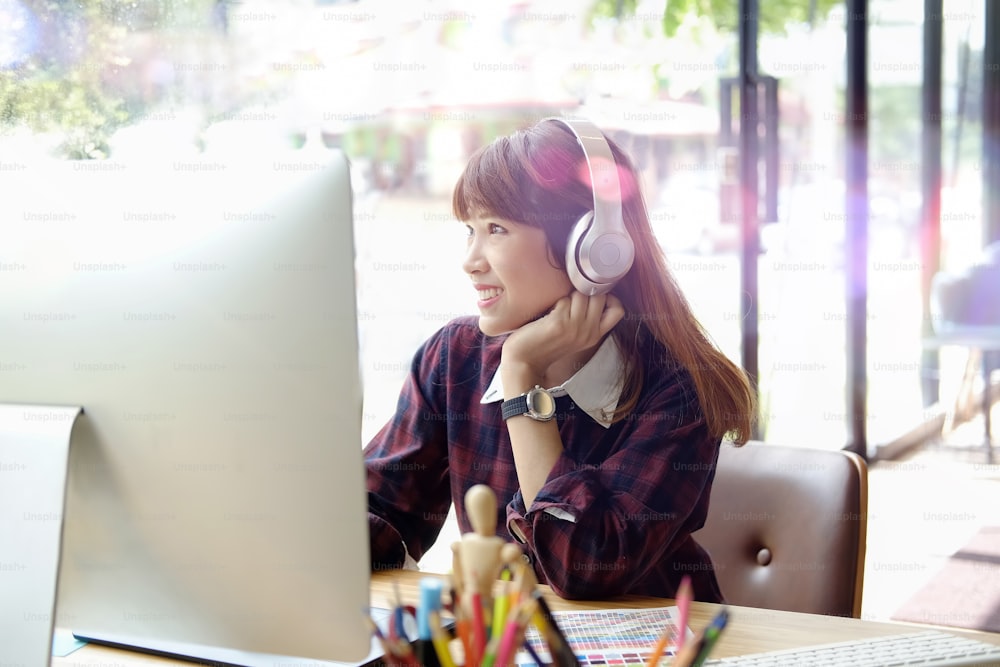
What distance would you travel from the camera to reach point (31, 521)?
797mm

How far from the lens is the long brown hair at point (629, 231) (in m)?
1.35

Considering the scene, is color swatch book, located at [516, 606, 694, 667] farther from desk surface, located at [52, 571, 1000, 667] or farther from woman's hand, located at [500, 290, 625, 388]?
woman's hand, located at [500, 290, 625, 388]

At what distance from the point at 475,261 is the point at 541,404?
209mm

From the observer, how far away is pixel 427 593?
22.2 inches

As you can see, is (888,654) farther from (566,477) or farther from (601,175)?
(601,175)

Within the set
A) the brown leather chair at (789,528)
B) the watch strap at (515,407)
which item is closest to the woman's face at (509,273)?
the watch strap at (515,407)

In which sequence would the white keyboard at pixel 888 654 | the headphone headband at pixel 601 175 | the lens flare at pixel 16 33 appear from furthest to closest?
the lens flare at pixel 16 33 < the headphone headband at pixel 601 175 < the white keyboard at pixel 888 654

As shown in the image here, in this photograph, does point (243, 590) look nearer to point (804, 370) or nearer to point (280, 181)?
point (280, 181)

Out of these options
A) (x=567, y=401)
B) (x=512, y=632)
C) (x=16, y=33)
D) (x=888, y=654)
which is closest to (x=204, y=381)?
(x=512, y=632)

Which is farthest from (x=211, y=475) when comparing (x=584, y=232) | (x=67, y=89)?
(x=67, y=89)

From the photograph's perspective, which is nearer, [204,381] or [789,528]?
[204,381]

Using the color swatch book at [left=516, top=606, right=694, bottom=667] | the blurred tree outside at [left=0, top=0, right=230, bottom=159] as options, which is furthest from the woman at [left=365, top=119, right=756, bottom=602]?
the blurred tree outside at [left=0, top=0, right=230, bottom=159]

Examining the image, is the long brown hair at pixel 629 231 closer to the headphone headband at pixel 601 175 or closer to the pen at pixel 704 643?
the headphone headband at pixel 601 175

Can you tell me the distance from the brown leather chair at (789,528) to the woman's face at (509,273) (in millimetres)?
341
